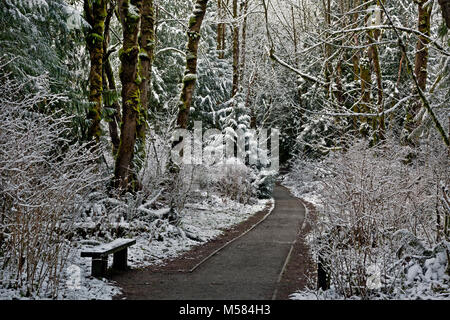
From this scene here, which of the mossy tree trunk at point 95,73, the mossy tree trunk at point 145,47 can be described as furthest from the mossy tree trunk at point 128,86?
the mossy tree trunk at point 95,73

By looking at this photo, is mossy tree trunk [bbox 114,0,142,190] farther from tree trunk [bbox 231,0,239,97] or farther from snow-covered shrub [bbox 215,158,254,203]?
→ tree trunk [bbox 231,0,239,97]

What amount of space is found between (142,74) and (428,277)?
30.0 ft

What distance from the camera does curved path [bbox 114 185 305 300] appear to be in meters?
6.02

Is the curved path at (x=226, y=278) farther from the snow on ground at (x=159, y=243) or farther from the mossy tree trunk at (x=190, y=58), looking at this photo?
the mossy tree trunk at (x=190, y=58)

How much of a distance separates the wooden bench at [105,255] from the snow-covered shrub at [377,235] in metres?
3.27

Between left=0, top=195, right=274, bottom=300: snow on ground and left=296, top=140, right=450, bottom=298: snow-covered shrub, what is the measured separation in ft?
11.1

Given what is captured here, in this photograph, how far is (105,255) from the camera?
6.41 m

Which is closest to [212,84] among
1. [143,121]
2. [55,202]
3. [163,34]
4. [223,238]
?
[163,34]

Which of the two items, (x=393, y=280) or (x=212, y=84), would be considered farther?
(x=212, y=84)

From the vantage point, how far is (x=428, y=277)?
551 centimetres

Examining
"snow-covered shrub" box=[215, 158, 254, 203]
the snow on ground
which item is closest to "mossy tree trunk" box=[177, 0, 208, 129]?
the snow on ground

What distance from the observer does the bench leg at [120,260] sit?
23.9 ft
